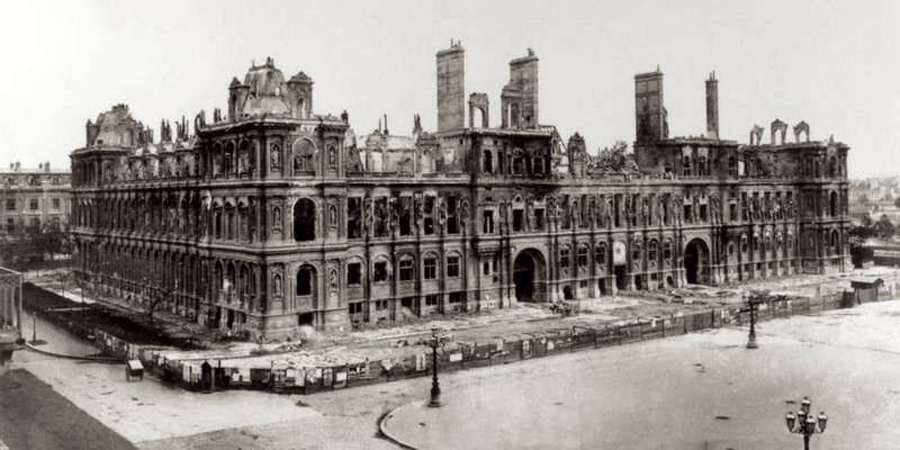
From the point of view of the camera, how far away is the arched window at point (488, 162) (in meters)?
66.6

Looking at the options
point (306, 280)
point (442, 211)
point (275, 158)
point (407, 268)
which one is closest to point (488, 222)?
point (442, 211)

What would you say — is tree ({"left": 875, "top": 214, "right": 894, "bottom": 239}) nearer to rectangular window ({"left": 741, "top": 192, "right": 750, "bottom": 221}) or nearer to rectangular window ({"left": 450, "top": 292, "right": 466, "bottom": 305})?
rectangular window ({"left": 741, "top": 192, "right": 750, "bottom": 221})

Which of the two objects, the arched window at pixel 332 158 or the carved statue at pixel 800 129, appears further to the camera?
the carved statue at pixel 800 129

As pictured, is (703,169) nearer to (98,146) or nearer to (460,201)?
(460,201)

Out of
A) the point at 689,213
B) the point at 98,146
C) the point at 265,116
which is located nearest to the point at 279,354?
the point at 265,116

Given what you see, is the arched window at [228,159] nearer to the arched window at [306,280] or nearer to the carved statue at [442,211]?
the arched window at [306,280]

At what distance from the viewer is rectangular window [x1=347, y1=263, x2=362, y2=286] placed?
59.7 m

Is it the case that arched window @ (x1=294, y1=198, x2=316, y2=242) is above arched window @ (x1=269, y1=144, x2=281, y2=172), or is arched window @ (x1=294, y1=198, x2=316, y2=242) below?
below

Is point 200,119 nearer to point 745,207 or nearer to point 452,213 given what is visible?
point 452,213

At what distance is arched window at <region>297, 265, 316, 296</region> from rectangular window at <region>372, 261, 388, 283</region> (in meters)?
6.02

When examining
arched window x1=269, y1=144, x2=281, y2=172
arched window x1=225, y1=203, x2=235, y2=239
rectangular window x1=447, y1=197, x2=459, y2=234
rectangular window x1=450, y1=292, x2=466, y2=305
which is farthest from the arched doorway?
arched window x1=225, y1=203, x2=235, y2=239

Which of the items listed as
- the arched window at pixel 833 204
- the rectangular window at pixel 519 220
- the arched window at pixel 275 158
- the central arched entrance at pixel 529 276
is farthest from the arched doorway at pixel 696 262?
the arched window at pixel 275 158

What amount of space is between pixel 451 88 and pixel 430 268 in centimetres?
1412

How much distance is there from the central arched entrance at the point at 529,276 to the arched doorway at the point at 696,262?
60.7ft
